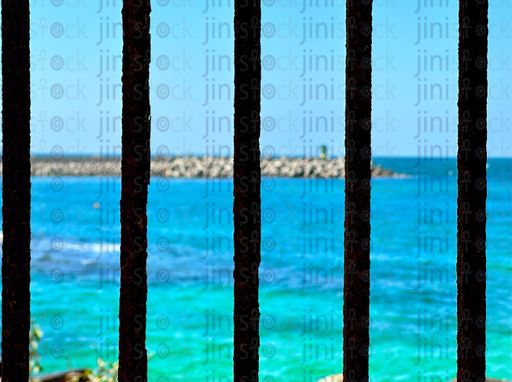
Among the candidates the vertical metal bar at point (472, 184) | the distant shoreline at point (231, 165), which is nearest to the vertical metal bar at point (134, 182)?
the vertical metal bar at point (472, 184)

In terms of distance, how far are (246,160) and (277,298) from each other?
8607mm

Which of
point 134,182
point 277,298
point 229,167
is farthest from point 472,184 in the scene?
point 229,167

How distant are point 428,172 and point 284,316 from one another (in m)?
40.2

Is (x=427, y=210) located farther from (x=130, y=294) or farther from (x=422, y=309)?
(x=130, y=294)

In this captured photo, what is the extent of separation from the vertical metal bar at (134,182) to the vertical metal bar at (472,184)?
937 mm

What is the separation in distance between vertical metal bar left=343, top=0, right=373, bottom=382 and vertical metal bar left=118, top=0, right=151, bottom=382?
0.57 metres

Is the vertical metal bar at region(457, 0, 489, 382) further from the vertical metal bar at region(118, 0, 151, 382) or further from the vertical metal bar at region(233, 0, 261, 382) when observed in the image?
the vertical metal bar at region(118, 0, 151, 382)

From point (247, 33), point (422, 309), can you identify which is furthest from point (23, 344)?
point (422, 309)

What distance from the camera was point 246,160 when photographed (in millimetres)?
1475

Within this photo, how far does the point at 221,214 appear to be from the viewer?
25719mm

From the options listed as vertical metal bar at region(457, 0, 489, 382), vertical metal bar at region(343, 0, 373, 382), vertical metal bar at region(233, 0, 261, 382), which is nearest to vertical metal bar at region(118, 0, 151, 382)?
vertical metal bar at region(233, 0, 261, 382)

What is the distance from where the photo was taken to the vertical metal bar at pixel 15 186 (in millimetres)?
1471

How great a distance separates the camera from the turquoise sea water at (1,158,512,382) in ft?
21.9

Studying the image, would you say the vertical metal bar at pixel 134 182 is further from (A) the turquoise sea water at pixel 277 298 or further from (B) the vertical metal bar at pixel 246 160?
(A) the turquoise sea water at pixel 277 298
